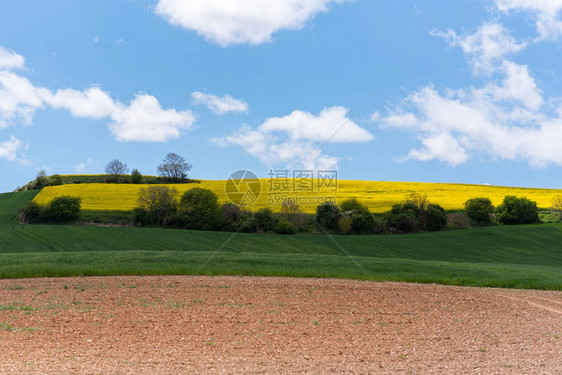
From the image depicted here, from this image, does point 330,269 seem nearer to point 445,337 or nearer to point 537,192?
point 445,337

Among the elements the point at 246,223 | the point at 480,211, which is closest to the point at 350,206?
the point at 246,223

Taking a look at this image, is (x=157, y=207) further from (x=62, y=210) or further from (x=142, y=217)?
(x=62, y=210)

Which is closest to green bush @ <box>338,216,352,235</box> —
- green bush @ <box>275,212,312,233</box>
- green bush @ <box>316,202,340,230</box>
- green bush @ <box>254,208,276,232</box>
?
green bush @ <box>316,202,340,230</box>

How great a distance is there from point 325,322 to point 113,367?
646cm

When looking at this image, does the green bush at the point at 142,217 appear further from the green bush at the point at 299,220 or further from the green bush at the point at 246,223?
the green bush at the point at 299,220

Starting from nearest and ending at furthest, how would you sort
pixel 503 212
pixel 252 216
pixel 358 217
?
1. pixel 358 217
2. pixel 252 216
3. pixel 503 212

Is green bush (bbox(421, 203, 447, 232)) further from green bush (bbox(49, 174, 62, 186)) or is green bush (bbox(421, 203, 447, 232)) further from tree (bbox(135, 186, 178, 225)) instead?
green bush (bbox(49, 174, 62, 186))

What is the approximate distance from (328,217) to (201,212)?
1467cm

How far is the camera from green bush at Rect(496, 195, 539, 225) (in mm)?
63884

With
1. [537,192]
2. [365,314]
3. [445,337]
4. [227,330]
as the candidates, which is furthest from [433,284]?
[537,192]

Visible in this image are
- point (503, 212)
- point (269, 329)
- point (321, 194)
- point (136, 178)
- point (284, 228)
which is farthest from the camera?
point (136, 178)

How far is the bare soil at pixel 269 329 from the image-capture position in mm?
10203

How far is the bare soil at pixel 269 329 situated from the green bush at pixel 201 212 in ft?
113

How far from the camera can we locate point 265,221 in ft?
174
